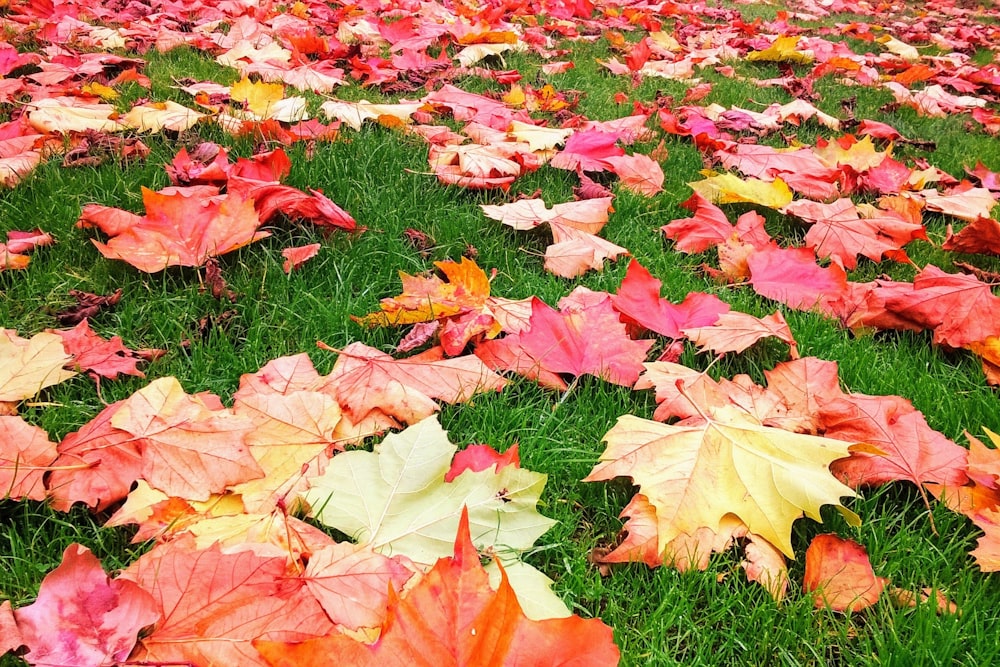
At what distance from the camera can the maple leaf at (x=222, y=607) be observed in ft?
2.58

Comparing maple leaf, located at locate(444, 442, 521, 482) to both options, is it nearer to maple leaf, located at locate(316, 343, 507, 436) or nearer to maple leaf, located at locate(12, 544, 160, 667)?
maple leaf, located at locate(316, 343, 507, 436)

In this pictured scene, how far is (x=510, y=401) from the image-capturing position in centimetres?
138

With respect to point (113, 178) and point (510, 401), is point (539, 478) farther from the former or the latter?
point (113, 178)

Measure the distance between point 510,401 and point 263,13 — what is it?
11.7 feet

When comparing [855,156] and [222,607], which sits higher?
[855,156]

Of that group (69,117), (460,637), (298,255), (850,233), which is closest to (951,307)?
(850,233)

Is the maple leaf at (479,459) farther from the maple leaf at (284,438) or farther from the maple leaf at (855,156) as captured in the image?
the maple leaf at (855,156)

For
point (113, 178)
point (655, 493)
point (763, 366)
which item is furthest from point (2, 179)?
point (763, 366)

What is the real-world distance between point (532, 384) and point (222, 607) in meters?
0.76

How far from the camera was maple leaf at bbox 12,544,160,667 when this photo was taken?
2.54 feet

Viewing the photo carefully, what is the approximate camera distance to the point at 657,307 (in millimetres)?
1554

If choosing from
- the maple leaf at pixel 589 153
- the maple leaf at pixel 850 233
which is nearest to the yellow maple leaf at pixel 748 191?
the maple leaf at pixel 850 233

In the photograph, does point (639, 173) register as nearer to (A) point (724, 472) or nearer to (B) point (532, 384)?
(B) point (532, 384)

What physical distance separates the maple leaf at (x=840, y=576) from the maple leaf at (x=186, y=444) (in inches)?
34.6
